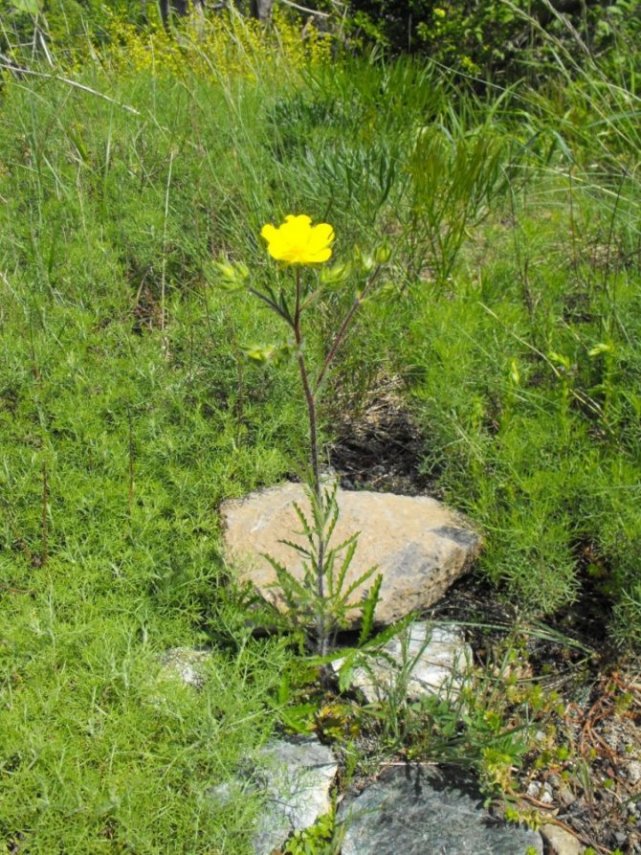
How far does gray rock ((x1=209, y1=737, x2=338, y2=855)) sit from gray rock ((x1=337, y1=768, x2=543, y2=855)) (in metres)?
0.08

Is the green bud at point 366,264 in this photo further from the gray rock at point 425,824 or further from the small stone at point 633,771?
the small stone at point 633,771

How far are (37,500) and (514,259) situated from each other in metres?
2.14

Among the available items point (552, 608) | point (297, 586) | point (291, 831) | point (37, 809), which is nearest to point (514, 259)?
point (552, 608)

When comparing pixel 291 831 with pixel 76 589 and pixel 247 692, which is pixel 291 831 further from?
pixel 76 589

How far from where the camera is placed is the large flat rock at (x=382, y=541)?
7.72 feet

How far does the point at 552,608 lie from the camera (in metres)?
2.30

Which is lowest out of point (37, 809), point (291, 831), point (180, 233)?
point (291, 831)

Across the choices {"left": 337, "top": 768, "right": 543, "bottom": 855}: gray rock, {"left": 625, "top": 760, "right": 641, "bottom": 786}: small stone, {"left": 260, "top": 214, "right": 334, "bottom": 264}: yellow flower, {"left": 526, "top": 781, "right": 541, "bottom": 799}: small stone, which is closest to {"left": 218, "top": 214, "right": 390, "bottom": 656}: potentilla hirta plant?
{"left": 260, "top": 214, "right": 334, "bottom": 264}: yellow flower

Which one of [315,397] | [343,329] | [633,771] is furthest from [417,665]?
[343,329]

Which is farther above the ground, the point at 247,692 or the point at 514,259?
the point at 514,259

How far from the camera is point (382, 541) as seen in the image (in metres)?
2.46

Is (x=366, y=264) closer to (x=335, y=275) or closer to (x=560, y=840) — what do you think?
(x=335, y=275)

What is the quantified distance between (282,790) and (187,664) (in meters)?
0.44

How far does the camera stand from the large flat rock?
2.35 m
